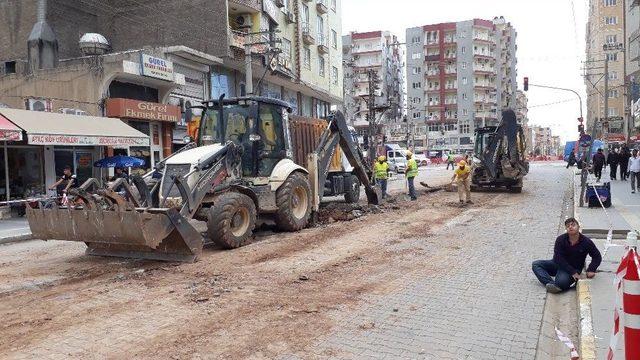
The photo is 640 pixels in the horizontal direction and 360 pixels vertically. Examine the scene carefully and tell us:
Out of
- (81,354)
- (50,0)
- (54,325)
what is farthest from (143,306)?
(50,0)

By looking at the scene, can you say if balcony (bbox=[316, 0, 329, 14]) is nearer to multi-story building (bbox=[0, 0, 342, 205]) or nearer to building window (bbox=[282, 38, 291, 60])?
multi-story building (bbox=[0, 0, 342, 205])

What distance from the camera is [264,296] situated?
6.66 metres

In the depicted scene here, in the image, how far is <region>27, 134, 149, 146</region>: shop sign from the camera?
16.3m

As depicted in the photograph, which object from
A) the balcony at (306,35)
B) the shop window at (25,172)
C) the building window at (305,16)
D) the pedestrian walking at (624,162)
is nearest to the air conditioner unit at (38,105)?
the shop window at (25,172)

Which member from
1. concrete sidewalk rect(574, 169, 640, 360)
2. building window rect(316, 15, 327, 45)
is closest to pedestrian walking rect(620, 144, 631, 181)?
concrete sidewalk rect(574, 169, 640, 360)

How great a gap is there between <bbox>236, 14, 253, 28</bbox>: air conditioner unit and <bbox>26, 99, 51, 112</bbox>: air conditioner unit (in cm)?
1367

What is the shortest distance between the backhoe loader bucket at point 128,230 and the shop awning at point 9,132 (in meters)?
8.06

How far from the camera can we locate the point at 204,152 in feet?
32.4

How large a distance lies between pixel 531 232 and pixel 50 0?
25031 mm

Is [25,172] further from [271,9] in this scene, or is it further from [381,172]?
[271,9]

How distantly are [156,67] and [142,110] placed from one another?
2.09m

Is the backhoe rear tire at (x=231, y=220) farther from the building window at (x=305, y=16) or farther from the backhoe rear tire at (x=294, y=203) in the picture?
the building window at (x=305, y=16)

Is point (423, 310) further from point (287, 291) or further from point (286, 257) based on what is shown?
point (286, 257)

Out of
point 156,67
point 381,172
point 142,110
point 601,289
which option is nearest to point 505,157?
point 381,172
